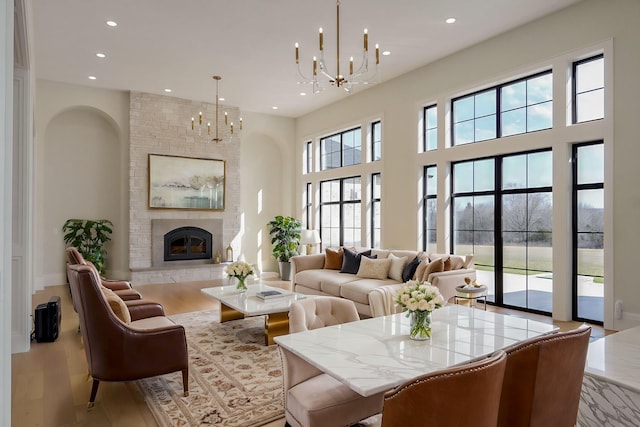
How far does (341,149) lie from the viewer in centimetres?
948

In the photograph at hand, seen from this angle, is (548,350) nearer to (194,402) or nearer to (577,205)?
(194,402)

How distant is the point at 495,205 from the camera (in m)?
6.26

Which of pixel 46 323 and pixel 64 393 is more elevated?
pixel 46 323

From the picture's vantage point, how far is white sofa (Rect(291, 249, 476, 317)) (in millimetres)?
5148

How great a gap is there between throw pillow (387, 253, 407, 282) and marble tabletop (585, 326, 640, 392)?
328 cm

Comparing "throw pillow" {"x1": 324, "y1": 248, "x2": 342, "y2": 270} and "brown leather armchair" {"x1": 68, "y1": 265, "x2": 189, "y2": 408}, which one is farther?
"throw pillow" {"x1": 324, "y1": 248, "x2": 342, "y2": 270}

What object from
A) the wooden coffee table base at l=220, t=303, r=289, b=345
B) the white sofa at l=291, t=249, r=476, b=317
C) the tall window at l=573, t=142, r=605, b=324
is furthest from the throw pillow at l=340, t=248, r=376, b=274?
the tall window at l=573, t=142, r=605, b=324

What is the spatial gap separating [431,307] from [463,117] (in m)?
5.22

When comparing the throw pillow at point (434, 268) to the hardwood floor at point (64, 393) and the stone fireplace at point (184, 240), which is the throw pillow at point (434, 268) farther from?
the stone fireplace at point (184, 240)

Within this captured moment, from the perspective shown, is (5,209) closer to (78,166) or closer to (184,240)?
(184,240)

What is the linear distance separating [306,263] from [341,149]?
3.37m

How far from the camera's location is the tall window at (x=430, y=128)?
7.12 meters

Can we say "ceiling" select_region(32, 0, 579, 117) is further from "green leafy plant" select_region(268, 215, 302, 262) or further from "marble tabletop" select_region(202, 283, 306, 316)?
"marble tabletop" select_region(202, 283, 306, 316)

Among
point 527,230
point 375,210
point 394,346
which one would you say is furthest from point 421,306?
point 375,210
